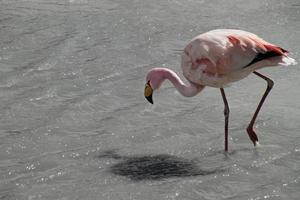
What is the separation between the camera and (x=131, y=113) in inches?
239

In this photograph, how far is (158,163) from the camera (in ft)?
17.0

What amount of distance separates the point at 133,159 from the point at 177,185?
606mm

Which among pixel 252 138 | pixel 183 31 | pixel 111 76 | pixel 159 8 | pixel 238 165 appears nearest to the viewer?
pixel 238 165

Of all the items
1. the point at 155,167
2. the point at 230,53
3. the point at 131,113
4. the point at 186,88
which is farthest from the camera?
the point at 131,113

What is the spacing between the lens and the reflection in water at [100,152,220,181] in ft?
16.4

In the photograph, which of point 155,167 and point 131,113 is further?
point 131,113

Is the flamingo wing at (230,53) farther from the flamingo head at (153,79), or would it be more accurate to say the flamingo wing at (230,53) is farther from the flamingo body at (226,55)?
the flamingo head at (153,79)

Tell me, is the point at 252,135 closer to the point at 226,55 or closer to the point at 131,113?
the point at 226,55

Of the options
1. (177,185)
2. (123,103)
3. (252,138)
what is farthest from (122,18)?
(177,185)

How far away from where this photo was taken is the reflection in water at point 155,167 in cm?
499

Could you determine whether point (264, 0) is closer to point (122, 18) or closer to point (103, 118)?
point (122, 18)

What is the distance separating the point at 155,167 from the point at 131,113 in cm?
102

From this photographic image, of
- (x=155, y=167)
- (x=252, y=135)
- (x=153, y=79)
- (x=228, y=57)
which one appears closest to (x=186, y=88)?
(x=153, y=79)

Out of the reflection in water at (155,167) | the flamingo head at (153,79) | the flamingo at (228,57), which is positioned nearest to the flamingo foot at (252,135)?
the flamingo at (228,57)
